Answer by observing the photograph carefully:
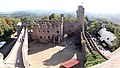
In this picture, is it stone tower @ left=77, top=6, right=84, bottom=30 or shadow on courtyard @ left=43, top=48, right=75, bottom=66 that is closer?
shadow on courtyard @ left=43, top=48, right=75, bottom=66

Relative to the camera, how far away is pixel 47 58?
37.1m

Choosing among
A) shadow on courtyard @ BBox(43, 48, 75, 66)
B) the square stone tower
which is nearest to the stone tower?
the square stone tower

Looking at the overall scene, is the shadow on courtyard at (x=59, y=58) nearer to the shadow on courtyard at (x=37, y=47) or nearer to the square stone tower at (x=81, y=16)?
the shadow on courtyard at (x=37, y=47)

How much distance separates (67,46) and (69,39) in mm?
4163

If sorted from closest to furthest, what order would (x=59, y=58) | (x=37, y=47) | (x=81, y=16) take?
(x=59, y=58) → (x=37, y=47) → (x=81, y=16)

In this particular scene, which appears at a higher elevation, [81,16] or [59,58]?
[81,16]

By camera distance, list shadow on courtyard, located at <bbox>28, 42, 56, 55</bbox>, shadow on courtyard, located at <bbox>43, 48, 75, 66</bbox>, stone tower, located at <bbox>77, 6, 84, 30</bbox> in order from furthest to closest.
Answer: stone tower, located at <bbox>77, 6, 84, 30</bbox> → shadow on courtyard, located at <bbox>28, 42, 56, 55</bbox> → shadow on courtyard, located at <bbox>43, 48, 75, 66</bbox>

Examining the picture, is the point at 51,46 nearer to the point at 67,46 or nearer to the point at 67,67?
the point at 67,46

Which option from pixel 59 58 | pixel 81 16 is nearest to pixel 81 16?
pixel 81 16

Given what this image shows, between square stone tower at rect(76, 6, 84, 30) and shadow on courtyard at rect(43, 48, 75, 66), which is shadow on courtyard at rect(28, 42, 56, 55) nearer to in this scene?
shadow on courtyard at rect(43, 48, 75, 66)

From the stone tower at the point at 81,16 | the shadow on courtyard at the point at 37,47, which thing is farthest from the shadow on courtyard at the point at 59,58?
the stone tower at the point at 81,16

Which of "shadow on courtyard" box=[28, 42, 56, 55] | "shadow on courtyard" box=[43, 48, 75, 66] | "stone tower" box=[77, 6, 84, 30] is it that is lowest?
"shadow on courtyard" box=[43, 48, 75, 66]

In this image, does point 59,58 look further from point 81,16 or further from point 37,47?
point 81,16

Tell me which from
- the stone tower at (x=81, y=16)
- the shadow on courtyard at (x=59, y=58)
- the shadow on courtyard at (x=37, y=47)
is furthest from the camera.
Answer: the stone tower at (x=81, y=16)
